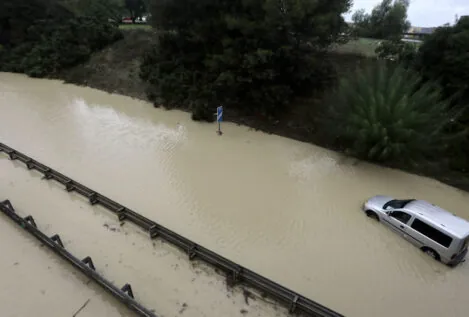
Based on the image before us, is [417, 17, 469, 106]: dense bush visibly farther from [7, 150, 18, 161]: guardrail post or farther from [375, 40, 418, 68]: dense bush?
[7, 150, 18, 161]: guardrail post

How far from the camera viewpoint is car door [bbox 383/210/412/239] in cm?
658

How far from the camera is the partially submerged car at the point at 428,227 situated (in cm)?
584

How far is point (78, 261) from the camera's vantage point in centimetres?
565

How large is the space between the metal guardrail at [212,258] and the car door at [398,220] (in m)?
3.13

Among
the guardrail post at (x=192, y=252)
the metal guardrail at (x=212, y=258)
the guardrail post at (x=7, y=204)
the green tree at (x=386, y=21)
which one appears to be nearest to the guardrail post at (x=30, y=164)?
the metal guardrail at (x=212, y=258)

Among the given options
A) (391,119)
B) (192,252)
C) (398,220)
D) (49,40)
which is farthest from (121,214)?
(49,40)

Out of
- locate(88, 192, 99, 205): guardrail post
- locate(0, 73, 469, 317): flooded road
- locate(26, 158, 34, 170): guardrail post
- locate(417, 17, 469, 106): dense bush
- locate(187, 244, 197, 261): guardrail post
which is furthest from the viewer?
locate(417, 17, 469, 106): dense bush

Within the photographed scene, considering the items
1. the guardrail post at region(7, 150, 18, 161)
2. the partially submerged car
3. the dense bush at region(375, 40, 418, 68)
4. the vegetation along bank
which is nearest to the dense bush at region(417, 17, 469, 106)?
the vegetation along bank

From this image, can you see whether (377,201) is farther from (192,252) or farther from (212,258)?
(192,252)

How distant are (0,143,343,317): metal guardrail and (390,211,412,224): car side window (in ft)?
10.5

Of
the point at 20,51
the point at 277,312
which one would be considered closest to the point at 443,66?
the point at 277,312

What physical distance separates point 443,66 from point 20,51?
2832 centimetres

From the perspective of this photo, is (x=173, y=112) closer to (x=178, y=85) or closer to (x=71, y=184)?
(x=178, y=85)

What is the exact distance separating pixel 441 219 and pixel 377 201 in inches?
58.3
